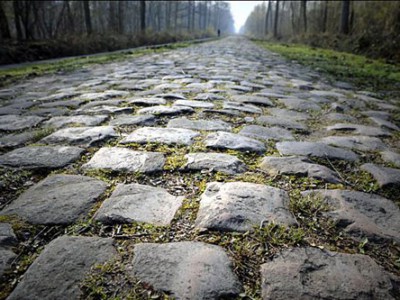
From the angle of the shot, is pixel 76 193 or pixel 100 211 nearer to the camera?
pixel 100 211

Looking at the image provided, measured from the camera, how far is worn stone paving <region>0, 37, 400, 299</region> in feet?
3.14

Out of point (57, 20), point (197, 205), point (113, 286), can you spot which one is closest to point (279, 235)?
point (197, 205)

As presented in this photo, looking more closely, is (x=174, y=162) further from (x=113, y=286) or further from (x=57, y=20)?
(x=57, y=20)

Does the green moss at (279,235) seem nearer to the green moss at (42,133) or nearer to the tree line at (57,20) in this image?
the green moss at (42,133)

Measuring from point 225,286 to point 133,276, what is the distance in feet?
0.93

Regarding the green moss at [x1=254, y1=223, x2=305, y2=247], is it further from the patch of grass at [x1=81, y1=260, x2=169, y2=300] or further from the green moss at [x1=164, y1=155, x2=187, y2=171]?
the green moss at [x1=164, y1=155, x2=187, y2=171]

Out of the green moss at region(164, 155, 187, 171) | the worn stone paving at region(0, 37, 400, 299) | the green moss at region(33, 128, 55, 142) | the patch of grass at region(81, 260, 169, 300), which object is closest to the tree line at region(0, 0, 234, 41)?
the green moss at region(33, 128, 55, 142)

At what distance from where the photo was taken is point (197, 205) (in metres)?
1.37

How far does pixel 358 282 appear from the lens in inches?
38.3

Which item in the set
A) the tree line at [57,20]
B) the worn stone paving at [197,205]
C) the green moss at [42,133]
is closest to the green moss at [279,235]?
the worn stone paving at [197,205]

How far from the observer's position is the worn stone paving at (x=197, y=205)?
0.96 m

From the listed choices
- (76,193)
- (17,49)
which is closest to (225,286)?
(76,193)

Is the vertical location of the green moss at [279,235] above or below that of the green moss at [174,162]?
below

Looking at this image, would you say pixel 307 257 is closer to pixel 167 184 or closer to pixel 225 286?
pixel 225 286
